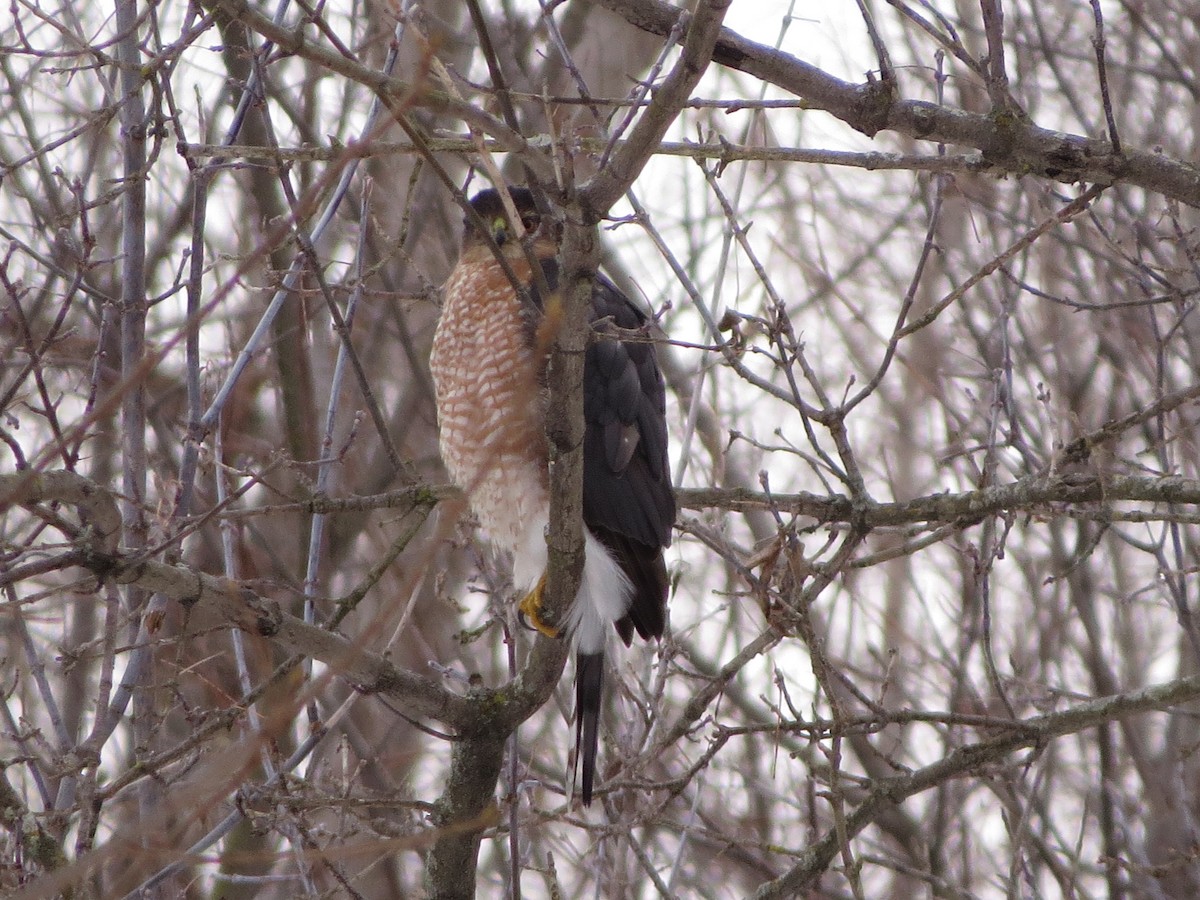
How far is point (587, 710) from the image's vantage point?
408 centimetres

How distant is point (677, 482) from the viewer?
14.2 feet

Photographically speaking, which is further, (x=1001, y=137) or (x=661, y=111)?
(x=1001, y=137)

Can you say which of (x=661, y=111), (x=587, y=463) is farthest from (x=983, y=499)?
(x=661, y=111)

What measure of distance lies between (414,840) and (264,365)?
5.01 meters

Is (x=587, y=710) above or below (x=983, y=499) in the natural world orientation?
below

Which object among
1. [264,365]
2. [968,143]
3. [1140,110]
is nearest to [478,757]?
[968,143]

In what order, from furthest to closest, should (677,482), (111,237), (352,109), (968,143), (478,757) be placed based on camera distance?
(352,109) → (111,237) → (677,482) → (478,757) → (968,143)

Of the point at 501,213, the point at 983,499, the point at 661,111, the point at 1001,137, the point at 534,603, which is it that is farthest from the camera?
the point at 501,213

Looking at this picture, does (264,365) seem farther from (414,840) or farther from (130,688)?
(414,840)

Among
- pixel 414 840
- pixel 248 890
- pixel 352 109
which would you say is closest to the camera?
pixel 414 840

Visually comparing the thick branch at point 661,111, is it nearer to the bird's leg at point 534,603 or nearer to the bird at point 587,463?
the bird at point 587,463

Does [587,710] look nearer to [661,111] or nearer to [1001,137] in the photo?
[1001,137]

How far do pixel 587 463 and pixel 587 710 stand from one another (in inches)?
29.6

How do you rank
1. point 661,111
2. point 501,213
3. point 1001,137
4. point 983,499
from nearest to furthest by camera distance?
point 661,111 → point 1001,137 → point 983,499 → point 501,213
